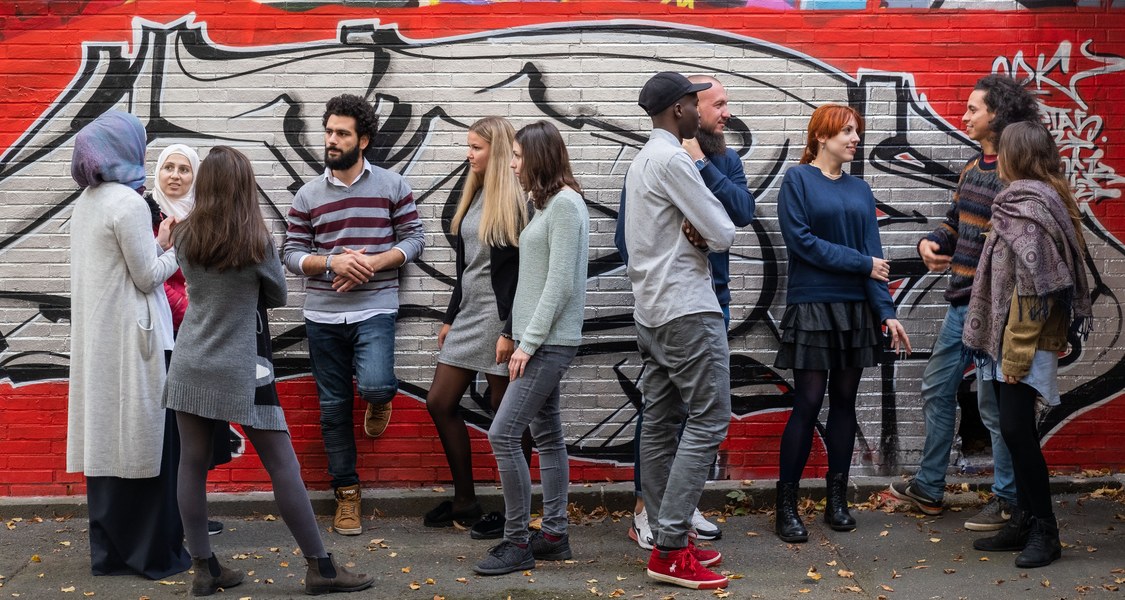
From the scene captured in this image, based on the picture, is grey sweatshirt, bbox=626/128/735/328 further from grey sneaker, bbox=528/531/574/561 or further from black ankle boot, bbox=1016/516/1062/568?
black ankle boot, bbox=1016/516/1062/568

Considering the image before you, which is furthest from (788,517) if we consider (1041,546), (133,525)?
(133,525)

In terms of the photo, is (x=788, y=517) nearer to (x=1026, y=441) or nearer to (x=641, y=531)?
(x=641, y=531)

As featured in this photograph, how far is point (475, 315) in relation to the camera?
5.79 meters

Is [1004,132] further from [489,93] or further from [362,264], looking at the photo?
[362,264]

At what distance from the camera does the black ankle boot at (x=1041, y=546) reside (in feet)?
16.9

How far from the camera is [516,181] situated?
559cm

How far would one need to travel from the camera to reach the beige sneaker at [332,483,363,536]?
231 inches

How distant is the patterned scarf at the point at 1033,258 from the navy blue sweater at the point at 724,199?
1.14 metres

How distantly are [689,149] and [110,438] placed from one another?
119 inches

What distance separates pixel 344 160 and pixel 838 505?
3.12 meters

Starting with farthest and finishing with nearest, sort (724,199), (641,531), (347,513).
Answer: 1. (347,513)
2. (641,531)
3. (724,199)

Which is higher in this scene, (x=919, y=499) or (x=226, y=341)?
(x=226, y=341)

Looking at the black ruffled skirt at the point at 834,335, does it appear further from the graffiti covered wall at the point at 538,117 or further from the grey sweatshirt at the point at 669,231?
the grey sweatshirt at the point at 669,231

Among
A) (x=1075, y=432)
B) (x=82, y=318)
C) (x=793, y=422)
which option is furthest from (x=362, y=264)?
(x=1075, y=432)
